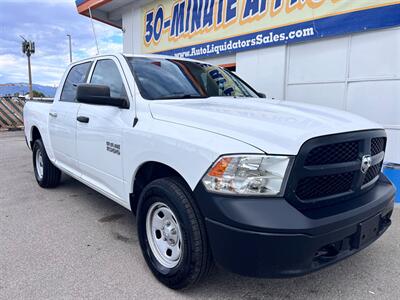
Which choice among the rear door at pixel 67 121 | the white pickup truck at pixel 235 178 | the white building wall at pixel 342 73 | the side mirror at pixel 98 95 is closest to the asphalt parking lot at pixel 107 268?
the white pickup truck at pixel 235 178

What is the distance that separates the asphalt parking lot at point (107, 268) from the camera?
253cm

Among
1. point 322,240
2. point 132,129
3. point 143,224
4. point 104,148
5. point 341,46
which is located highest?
point 341,46

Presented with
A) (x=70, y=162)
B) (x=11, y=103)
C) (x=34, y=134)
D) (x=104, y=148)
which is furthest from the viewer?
(x=11, y=103)

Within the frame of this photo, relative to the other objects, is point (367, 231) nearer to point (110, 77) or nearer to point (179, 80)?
point (179, 80)

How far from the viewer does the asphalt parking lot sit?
2527 millimetres

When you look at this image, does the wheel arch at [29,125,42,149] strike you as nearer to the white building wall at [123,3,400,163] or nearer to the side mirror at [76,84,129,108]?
the side mirror at [76,84,129,108]

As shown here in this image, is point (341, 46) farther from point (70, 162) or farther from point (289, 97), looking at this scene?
point (70, 162)

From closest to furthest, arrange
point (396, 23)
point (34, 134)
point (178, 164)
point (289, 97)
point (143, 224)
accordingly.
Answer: point (178, 164) < point (143, 224) < point (396, 23) < point (34, 134) < point (289, 97)

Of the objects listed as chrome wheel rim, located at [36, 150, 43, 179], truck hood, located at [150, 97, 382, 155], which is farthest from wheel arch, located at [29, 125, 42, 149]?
truck hood, located at [150, 97, 382, 155]

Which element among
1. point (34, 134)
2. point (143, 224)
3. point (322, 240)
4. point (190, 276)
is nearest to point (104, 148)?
point (143, 224)

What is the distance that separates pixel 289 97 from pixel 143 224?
509 centimetres

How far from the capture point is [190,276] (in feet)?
7.71

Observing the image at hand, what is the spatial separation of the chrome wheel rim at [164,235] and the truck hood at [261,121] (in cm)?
72

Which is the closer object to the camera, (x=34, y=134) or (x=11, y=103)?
(x=34, y=134)
